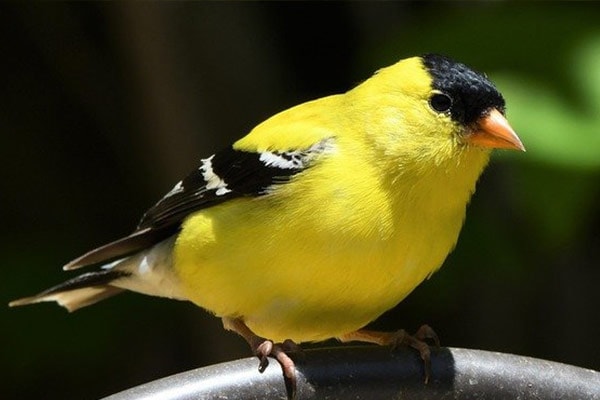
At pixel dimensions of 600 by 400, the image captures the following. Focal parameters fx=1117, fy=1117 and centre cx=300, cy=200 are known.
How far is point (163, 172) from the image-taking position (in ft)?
16.4

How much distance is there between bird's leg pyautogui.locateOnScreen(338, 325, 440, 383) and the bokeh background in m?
1.22

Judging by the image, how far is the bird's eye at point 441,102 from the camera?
9.16 feet

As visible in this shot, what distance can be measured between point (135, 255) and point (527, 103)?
1351 millimetres

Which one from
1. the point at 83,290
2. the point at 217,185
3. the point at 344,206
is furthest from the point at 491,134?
the point at 83,290

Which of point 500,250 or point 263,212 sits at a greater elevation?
point 263,212

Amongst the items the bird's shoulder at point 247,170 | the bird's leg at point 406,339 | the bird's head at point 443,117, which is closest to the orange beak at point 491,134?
the bird's head at point 443,117

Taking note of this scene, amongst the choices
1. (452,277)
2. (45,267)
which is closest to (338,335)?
(452,277)

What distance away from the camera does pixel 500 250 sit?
439 centimetres

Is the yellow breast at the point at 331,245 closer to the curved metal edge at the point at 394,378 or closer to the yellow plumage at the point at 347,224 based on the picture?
the yellow plumage at the point at 347,224

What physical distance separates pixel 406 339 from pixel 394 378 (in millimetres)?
389

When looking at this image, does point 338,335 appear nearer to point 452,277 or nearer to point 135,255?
point 135,255

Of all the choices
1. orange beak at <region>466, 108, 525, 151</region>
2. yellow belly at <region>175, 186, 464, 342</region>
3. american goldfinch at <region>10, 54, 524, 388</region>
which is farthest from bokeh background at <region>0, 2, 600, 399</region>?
yellow belly at <region>175, 186, 464, 342</region>

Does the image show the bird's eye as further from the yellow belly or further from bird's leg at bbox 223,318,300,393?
bird's leg at bbox 223,318,300,393

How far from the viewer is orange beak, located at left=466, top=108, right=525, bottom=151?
108 inches
